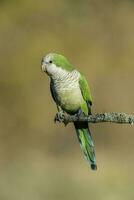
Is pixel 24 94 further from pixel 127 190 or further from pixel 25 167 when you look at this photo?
pixel 127 190

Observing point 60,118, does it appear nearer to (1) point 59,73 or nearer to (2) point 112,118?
(1) point 59,73

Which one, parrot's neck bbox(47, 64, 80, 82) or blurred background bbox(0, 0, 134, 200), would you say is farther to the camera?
blurred background bbox(0, 0, 134, 200)

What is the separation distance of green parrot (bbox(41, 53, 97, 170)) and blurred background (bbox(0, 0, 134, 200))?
6285mm

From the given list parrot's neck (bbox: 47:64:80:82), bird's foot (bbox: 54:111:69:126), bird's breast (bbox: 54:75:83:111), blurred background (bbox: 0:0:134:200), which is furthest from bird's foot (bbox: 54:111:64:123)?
blurred background (bbox: 0:0:134:200)

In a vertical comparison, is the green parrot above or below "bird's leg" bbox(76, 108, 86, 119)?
above

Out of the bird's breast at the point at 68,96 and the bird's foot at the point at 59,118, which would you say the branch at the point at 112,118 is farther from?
the bird's breast at the point at 68,96

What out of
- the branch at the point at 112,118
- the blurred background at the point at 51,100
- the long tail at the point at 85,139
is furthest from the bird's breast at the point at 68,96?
the blurred background at the point at 51,100

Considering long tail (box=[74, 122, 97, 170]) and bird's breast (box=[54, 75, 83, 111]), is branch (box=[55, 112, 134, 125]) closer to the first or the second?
long tail (box=[74, 122, 97, 170])

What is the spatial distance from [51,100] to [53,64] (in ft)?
30.7

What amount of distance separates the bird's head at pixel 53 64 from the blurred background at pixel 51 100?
6890 mm

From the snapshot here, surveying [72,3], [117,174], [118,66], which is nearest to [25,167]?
[117,174]

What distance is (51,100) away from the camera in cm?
1380

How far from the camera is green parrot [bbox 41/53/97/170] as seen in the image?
4582 millimetres

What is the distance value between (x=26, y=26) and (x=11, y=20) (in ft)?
1.17
